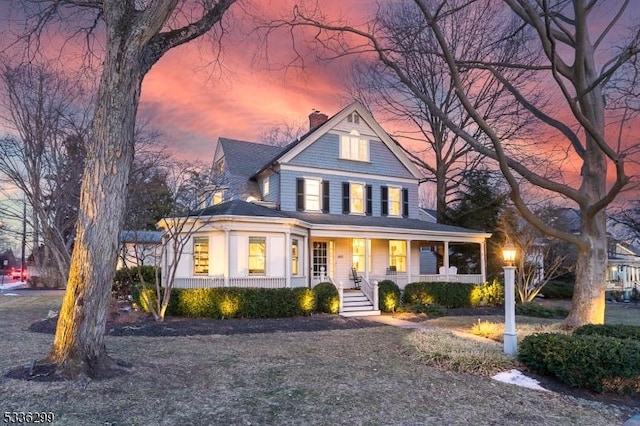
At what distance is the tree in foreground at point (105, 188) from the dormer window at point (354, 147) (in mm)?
15556

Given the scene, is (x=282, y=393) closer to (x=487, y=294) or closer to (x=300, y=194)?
(x=300, y=194)

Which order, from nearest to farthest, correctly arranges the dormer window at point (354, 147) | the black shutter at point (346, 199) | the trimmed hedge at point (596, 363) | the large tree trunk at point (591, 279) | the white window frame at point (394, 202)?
the trimmed hedge at point (596, 363) < the large tree trunk at point (591, 279) < the black shutter at point (346, 199) < the dormer window at point (354, 147) < the white window frame at point (394, 202)

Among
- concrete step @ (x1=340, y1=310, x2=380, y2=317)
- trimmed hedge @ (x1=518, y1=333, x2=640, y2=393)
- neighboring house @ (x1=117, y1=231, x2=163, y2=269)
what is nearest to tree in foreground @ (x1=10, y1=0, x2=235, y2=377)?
neighboring house @ (x1=117, y1=231, x2=163, y2=269)

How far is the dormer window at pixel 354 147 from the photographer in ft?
74.9

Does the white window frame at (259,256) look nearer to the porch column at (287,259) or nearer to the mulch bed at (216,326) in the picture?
the porch column at (287,259)

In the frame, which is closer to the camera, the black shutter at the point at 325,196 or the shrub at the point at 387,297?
the shrub at the point at 387,297

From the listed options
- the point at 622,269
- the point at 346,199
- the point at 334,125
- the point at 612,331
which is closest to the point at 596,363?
the point at 612,331

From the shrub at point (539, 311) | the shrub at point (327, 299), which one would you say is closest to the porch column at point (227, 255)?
the shrub at point (327, 299)

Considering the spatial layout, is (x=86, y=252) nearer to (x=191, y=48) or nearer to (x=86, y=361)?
(x=86, y=361)

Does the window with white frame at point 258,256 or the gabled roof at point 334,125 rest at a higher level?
the gabled roof at point 334,125

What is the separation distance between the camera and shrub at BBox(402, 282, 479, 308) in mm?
20102

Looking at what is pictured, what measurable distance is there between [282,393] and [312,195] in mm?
15347

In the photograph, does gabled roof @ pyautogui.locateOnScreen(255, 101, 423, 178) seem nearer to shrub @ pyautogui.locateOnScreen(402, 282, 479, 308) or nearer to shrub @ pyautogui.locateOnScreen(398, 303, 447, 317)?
shrub @ pyautogui.locateOnScreen(402, 282, 479, 308)

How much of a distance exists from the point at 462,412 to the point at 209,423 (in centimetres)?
324
